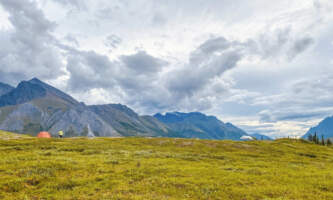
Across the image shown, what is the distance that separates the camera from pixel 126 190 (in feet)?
64.4

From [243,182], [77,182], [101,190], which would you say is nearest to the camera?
[101,190]

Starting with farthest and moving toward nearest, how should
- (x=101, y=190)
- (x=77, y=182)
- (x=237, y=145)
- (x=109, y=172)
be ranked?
1. (x=237, y=145)
2. (x=109, y=172)
3. (x=77, y=182)
4. (x=101, y=190)

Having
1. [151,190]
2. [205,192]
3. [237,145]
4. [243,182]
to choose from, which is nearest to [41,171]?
[151,190]

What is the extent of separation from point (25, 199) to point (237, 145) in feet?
193

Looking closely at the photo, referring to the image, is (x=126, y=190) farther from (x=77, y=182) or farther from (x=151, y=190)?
(x=77, y=182)

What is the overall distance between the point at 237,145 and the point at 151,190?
5060 centimetres

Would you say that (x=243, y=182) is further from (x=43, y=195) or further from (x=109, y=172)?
(x=43, y=195)

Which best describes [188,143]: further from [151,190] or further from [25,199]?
[25,199]

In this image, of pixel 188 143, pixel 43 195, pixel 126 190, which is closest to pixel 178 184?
pixel 126 190

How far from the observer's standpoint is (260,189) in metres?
20.7

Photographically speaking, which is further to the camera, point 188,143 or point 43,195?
point 188,143

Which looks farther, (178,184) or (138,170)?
(138,170)

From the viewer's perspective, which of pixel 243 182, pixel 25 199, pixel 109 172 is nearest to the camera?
pixel 25 199

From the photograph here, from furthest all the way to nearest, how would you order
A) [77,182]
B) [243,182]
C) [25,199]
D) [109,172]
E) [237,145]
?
[237,145] < [109,172] < [243,182] < [77,182] < [25,199]
